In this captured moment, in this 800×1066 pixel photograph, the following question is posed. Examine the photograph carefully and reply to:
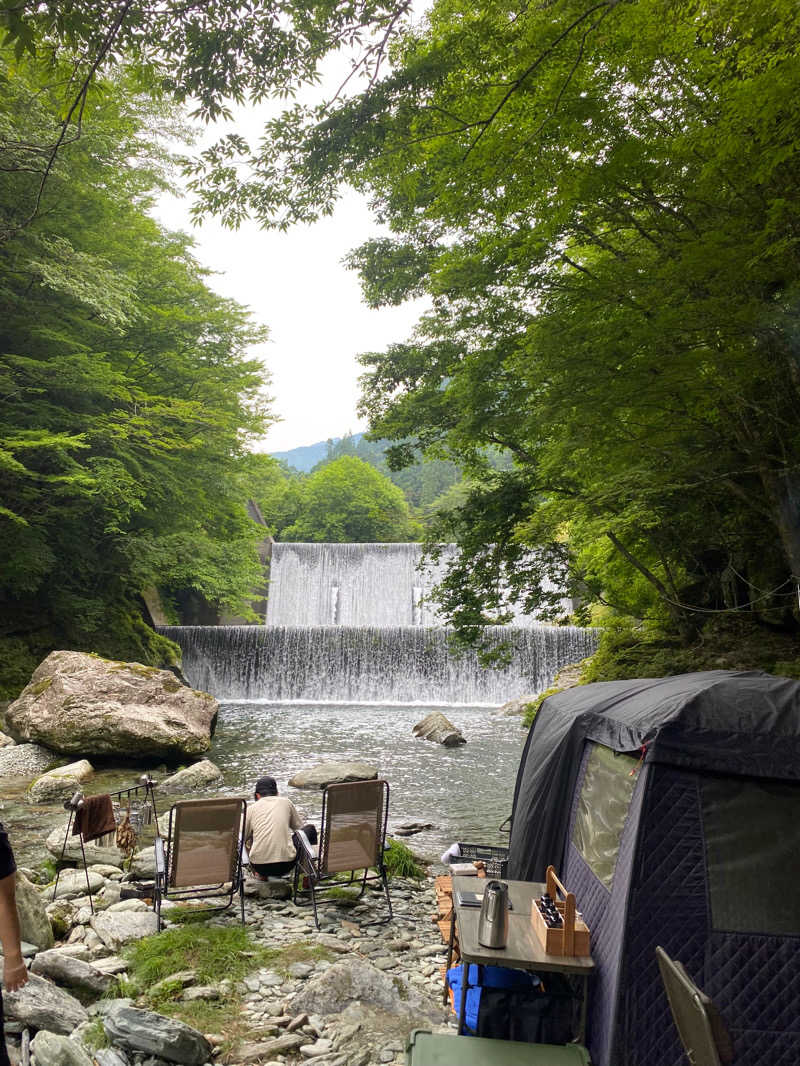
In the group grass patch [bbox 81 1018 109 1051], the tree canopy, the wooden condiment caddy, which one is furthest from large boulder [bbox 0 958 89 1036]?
the tree canopy

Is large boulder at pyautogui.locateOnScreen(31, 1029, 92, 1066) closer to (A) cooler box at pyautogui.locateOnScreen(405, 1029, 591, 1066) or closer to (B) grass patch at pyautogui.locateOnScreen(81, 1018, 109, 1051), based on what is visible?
(B) grass patch at pyautogui.locateOnScreen(81, 1018, 109, 1051)

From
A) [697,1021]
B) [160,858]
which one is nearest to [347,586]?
[160,858]

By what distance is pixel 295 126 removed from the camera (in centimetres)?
587

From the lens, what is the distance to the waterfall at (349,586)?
87.5 ft

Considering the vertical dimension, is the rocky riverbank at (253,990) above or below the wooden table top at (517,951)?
below

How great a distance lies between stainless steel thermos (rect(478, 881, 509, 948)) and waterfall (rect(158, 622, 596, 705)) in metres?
16.1

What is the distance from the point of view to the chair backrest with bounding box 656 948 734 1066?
1.67 metres

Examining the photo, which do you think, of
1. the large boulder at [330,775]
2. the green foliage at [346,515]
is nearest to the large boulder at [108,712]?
the large boulder at [330,775]

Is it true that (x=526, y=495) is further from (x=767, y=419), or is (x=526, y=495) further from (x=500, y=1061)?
(x=500, y=1061)

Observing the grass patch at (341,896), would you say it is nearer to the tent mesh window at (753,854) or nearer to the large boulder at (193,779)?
the tent mesh window at (753,854)

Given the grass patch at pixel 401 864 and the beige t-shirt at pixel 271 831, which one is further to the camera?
the grass patch at pixel 401 864

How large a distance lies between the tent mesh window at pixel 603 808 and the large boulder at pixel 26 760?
346 inches

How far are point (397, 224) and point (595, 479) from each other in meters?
6.62

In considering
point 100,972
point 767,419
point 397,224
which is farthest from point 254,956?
point 397,224
